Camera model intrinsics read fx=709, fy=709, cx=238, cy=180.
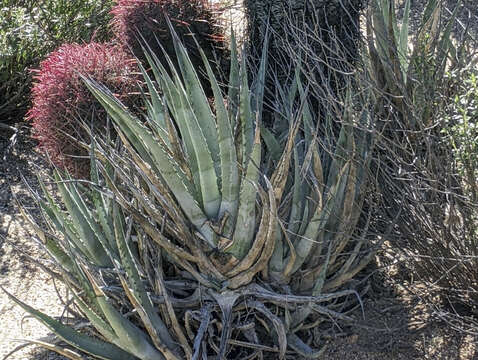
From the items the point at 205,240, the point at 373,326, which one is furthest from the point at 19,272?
the point at 373,326

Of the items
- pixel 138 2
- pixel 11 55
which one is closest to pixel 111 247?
pixel 138 2

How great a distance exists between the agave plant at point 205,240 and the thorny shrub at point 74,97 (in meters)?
1.04

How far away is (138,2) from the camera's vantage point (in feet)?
15.2

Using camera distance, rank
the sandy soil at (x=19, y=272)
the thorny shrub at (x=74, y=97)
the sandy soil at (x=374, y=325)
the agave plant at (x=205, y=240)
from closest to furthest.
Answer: the agave plant at (x=205, y=240) < the sandy soil at (x=374, y=325) < the sandy soil at (x=19, y=272) < the thorny shrub at (x=74, y=97)

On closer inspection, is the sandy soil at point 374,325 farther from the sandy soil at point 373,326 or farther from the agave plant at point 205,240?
the agave plant at point 205,240

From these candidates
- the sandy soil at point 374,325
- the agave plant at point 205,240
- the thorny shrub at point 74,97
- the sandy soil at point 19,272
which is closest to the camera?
the agave plant at point 205,240

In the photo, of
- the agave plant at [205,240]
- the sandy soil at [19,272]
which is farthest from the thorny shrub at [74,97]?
the agave plant at [205,240]

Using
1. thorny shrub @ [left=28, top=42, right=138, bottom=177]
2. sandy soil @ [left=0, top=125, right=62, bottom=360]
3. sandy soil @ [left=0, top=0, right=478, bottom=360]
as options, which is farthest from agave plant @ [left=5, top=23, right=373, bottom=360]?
thorny shrub @ [left=28, top=42, right=138, bottom=177]

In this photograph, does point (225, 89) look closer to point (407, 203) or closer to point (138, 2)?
point (138, 2)

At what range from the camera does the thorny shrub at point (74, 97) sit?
4164 millimetres

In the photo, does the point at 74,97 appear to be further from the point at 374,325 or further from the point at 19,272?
the point at 374,325

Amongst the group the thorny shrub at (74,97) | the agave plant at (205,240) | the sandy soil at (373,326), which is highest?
the thorny shrub at (74,97)

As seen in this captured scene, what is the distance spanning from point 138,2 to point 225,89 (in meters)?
0.80

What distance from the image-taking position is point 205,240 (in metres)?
2.84
